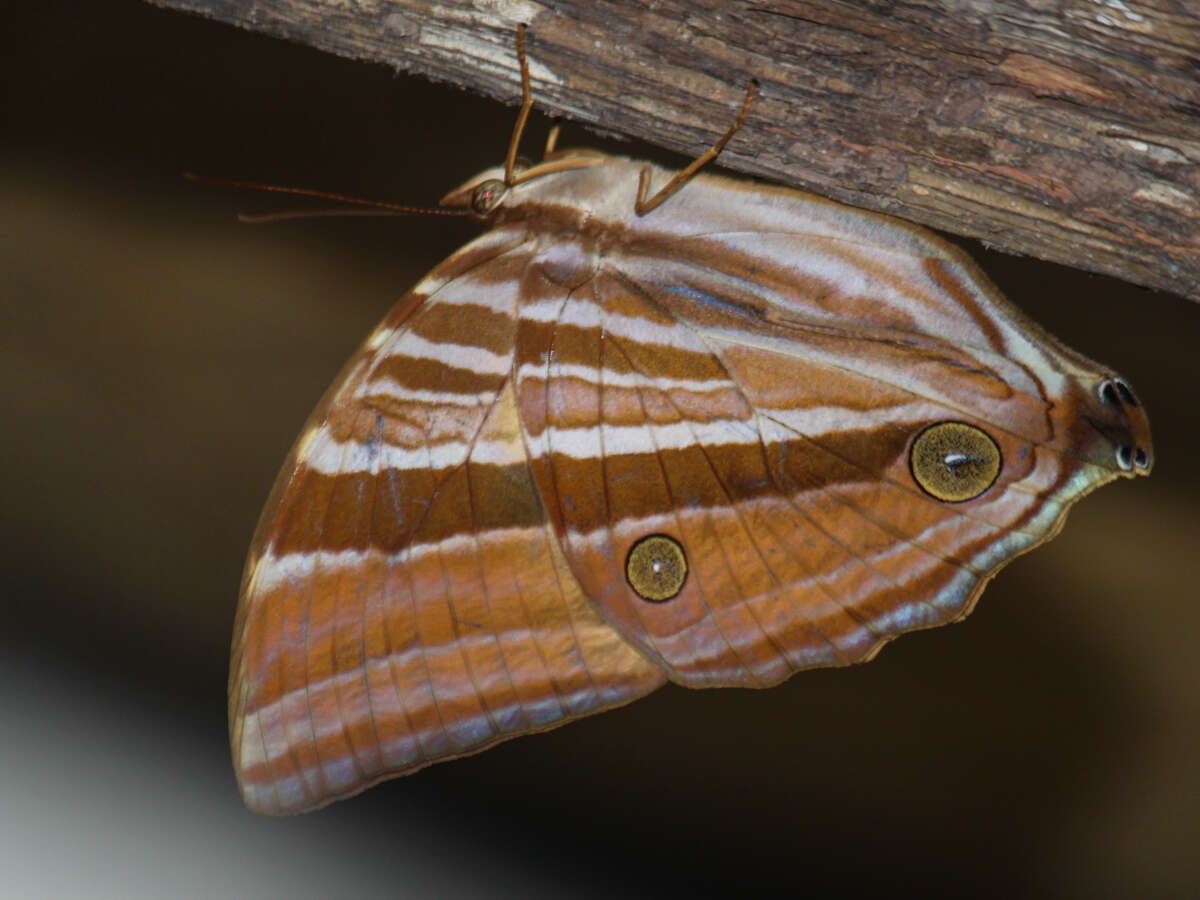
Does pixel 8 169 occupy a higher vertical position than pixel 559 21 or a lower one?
lower

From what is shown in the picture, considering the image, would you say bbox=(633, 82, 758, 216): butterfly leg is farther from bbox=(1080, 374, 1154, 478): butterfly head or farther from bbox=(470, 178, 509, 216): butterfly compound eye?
bbox=(1080, 374, 1154, 478): butterfly head

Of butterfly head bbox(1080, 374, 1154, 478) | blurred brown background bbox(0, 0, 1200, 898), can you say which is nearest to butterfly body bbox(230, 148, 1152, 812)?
butterfly head bbox(1080, 374, 1154, 478)

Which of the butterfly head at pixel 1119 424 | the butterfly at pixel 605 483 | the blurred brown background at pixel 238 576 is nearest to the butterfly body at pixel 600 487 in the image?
the butterfly at pixel 605 483

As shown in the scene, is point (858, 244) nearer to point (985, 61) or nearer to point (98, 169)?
point (985, 61)

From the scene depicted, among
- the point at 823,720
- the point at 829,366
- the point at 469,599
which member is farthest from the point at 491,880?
the point at 829,366

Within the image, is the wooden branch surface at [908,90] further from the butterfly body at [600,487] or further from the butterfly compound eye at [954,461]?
the butterfly compound eye at [954,461]

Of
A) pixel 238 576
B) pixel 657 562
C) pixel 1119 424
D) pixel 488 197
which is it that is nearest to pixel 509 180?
pixel 488 197
